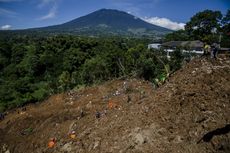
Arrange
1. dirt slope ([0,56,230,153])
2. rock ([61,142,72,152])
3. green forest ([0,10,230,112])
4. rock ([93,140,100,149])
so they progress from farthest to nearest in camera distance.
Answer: green forest ([0,10,230,112]), rock ([61,142,72,152]), rock ([93,140,100,149]), dirt slope ([0,56,230,153])

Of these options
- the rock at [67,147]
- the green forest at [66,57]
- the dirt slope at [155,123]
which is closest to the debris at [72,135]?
the dirt slope at [155,123]

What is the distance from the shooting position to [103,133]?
5.71m

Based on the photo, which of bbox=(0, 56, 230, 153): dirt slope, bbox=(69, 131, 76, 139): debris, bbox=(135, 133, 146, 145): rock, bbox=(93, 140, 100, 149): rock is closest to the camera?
bbox=(0, 56, 230, 153): dirt slope

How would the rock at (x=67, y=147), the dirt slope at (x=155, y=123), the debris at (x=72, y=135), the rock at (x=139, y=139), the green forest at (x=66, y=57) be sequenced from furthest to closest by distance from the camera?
1. the green forest at (x=66, y=57)
2. the debris at (x=72, y=135)
3. the rock at (x=67, y=147)
4. the rock at (x=139, y=139)
5. the dirt slope at (x=155, y=123)

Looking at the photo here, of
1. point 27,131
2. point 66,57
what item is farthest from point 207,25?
point 27,131

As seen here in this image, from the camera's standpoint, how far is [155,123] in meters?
5.23

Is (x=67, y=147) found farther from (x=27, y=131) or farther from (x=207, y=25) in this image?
(x=207, y=25)

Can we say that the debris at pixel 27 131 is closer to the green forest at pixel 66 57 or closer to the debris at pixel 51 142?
the debris at pixel 51 142

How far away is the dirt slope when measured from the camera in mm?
4629

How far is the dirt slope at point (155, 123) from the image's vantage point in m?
4.63

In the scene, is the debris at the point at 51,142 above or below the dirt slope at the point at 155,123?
below

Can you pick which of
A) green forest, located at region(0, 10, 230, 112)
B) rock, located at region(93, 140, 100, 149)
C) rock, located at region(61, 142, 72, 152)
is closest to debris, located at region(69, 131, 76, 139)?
rock, located at region(61, 142, 72, 152)

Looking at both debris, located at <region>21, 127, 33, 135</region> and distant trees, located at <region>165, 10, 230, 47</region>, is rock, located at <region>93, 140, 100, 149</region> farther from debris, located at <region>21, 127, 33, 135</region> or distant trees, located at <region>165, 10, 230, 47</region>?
distant trees, located at <region>165, 10, 230, 47</region>

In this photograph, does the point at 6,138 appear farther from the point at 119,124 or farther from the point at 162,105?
the point at 162,105
